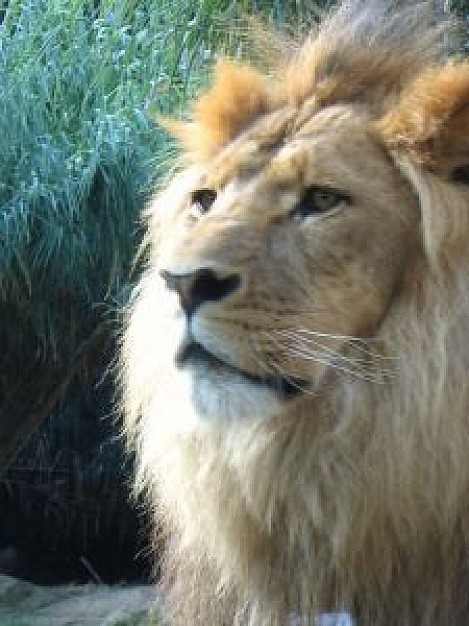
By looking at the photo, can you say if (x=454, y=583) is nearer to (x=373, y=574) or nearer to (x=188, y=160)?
(x=373, y=574)

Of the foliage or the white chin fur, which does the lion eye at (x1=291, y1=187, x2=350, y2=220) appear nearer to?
the white chin fur

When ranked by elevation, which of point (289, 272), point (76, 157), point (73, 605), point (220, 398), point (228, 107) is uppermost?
point (228, 107)

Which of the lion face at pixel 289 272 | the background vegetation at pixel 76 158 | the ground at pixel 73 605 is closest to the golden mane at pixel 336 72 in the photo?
the lion face at pixel 289 272

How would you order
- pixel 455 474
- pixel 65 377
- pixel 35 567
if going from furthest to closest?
pixel 35 567 < pixel 65 377 < pixel 455 474

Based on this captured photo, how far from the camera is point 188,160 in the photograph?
2555 millimetres

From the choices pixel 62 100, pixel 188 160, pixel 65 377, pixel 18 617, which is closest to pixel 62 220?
pixel 62 100

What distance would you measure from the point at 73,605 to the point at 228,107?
307 cm

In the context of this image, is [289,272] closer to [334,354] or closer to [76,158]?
[334,354]

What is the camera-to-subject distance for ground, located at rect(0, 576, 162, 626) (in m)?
4.67

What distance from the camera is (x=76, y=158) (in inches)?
200

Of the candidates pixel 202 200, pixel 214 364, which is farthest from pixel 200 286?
pixel 202 200

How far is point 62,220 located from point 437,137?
319cm

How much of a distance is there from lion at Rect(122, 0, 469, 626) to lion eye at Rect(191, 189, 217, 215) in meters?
0.04

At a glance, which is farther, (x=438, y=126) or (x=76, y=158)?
(x=76, y=158)
